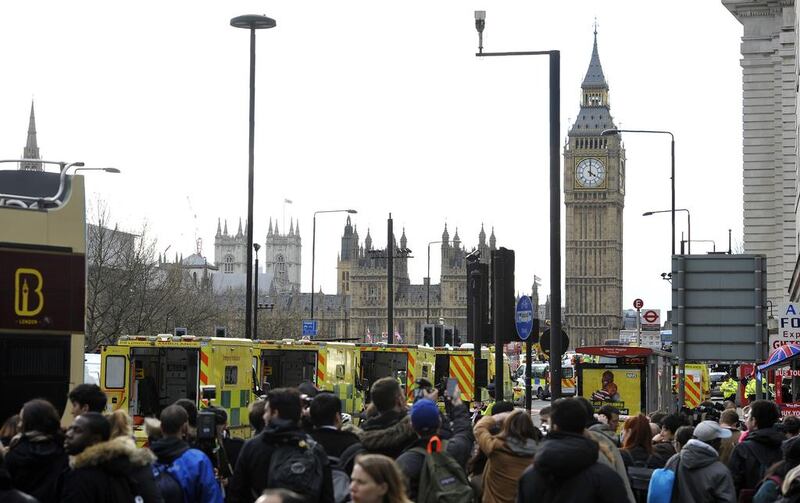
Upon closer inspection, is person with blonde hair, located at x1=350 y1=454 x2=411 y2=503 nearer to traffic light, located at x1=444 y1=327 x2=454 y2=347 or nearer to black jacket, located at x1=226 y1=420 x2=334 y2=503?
black jacket, located at x1=226 y1=420 x2=334 y2=503

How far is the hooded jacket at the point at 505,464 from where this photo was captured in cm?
945

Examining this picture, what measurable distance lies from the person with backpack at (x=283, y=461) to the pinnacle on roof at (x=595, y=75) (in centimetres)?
18003

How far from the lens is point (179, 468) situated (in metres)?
8.96

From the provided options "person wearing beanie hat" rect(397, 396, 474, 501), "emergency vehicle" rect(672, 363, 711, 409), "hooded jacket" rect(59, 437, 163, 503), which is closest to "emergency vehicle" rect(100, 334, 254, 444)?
"person wearing beanie hat" rect(397, 396, 474, 501)

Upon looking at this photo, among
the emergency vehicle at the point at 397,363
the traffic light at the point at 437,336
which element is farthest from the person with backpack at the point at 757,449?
the traffic light at the point at 437,336

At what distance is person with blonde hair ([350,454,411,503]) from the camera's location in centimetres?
648

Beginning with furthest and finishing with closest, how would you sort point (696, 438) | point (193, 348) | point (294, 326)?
1. point (294, 326)
2. point (193, 348)
3. point (696, 438)

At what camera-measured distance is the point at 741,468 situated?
1158 centimetres

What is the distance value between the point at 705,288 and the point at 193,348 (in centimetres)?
823

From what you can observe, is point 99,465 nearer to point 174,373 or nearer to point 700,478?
point 700,478

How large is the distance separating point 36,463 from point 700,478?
451cm

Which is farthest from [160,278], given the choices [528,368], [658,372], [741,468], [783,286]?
[741,468]

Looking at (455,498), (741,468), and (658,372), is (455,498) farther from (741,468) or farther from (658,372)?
(658,372)

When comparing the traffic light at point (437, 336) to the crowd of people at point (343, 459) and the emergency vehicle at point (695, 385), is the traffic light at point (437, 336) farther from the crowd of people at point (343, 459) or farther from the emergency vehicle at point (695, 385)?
the crowd of people at point (343, 459)
